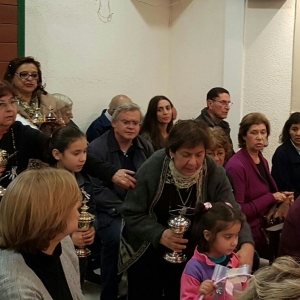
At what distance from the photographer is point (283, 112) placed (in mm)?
5727

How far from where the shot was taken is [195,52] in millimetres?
6055

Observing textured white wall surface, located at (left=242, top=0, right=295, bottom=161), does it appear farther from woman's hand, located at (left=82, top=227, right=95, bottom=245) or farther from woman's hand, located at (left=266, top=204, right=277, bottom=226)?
woman's hand, located at (left=82, top=227, right=95, bottom=245)

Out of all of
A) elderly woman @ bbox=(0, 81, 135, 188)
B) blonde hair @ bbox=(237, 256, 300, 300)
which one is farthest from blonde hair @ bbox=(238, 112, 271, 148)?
blonde hair @ bbox=(237, 256, 300, 300)

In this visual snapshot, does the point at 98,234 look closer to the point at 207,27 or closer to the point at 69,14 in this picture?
the point at 69,14

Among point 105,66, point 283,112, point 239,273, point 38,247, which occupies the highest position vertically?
point 105,66

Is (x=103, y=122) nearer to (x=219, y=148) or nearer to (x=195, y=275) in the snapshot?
(x=219, y=148)

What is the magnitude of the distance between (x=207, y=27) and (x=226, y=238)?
3970 millimetres

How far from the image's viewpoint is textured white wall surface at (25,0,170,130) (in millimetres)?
4828

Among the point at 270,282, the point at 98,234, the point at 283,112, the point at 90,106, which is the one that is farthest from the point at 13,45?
the point at 270,282

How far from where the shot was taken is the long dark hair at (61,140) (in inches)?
113

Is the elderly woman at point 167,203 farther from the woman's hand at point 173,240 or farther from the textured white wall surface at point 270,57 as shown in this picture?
the textured white wall surface at point 270,57

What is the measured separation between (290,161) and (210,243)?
2279 mm

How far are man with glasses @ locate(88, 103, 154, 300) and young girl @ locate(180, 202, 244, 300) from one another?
1.17 m

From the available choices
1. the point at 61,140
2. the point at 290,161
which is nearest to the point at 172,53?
the point at 290,161
